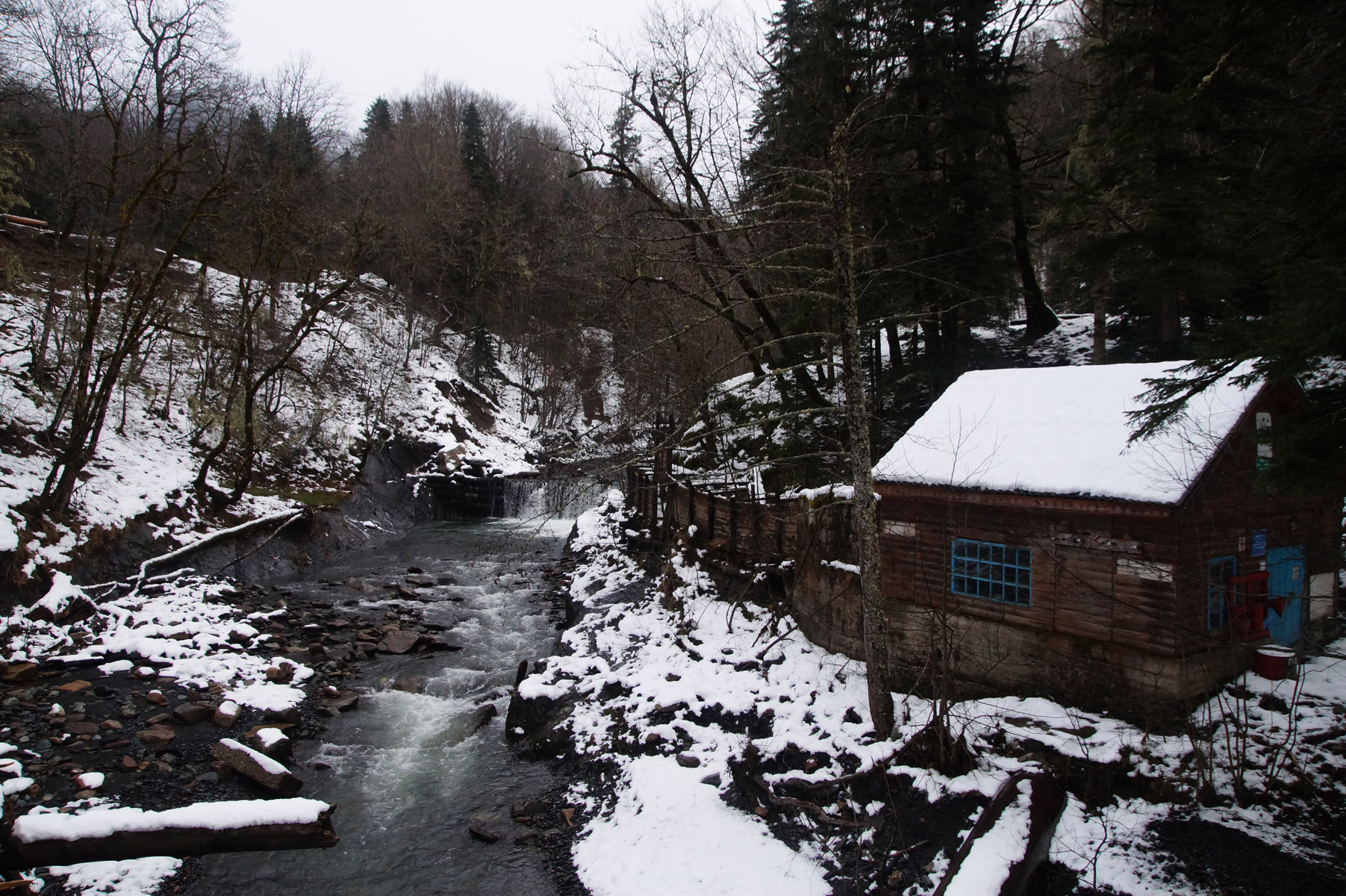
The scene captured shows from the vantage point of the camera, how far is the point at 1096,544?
27.3ft

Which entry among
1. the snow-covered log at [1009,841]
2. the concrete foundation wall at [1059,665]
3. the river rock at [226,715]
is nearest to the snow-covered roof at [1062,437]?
the concrete foundation wall at [1059,665]

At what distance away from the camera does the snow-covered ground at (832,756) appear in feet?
22.0

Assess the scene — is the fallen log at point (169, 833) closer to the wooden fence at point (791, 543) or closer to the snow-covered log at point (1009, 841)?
the snow-covered log at point (1009, 841)

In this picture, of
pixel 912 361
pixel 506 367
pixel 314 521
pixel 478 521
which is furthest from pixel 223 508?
pixel 506 367

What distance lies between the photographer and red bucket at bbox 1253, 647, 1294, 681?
8289 millimetres

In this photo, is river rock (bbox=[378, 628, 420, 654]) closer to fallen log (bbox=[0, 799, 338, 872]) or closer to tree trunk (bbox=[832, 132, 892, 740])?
fallen log (bbox=[0, 799, 338, 872])

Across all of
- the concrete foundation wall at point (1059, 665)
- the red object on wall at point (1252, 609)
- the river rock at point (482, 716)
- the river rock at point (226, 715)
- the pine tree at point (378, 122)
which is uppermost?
the pine tree at point (378, 122)

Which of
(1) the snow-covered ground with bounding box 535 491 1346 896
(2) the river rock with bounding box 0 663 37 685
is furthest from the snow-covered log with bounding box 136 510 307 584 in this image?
(1) the snow-covered ground with bounding box 535 491 1346 896

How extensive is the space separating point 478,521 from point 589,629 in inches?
595

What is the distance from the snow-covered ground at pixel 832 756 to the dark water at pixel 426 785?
0.98 m

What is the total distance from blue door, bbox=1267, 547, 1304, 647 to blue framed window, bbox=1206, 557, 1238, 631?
44.1 inches

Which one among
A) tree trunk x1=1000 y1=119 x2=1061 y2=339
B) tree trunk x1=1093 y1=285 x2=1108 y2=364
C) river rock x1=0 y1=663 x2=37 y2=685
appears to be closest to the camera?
river rock x1=0 y1=663 x2=37 y2=685

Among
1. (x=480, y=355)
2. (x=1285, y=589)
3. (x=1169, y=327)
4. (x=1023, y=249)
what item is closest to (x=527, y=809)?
(x=1285, y=589)

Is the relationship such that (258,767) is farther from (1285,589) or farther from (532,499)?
(532,499)
